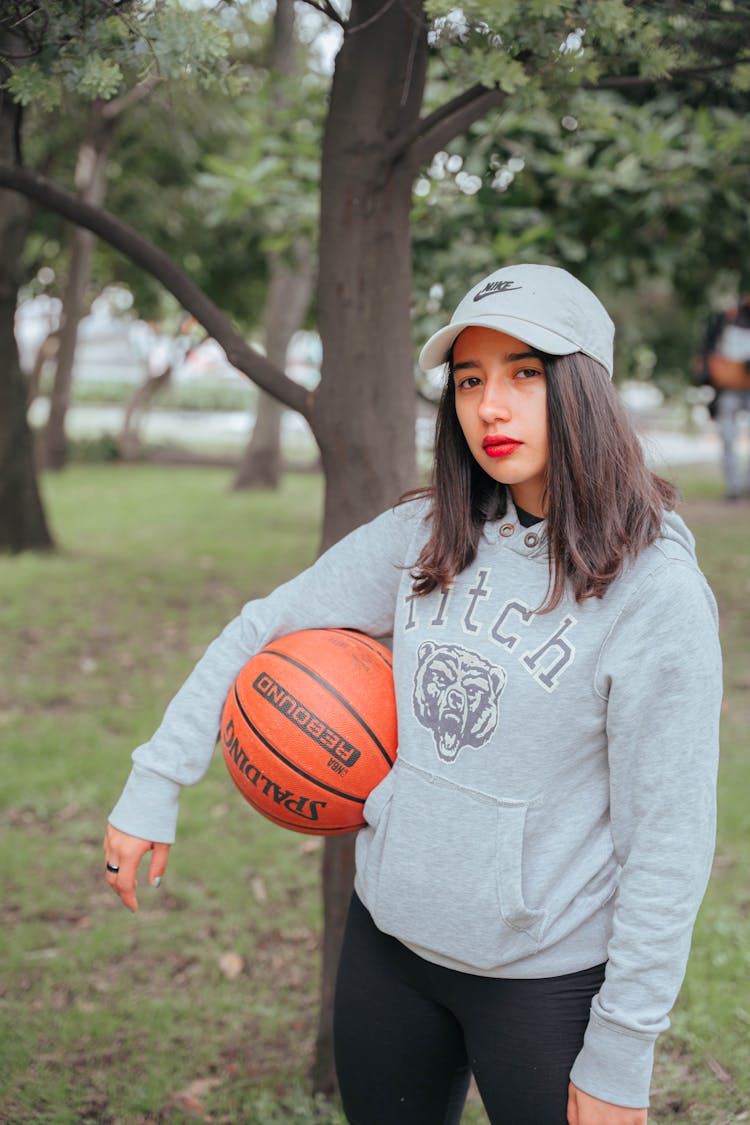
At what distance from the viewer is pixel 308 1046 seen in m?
3.35

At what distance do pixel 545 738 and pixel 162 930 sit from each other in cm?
268

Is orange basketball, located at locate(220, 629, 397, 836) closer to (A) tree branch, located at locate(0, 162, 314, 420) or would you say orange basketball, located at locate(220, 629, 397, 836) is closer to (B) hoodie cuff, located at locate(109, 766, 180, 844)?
(B) hoodie cuff, located at locate(109, 766, 180, 844)

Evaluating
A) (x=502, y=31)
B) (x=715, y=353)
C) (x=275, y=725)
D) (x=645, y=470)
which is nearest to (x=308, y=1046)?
(x=275, y=725)

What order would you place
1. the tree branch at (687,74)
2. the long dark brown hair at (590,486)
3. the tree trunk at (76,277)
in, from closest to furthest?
1. the long dark brown hair at (590,486)
2. the tree branch at (687,74)
3. the tree trunk at (76,277)

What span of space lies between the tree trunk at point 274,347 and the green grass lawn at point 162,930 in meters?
7.05

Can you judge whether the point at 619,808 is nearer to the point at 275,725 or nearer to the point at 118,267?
the point at 275,725

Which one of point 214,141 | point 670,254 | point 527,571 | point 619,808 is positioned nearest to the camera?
point 619,808

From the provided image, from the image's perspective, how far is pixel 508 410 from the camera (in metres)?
1.80

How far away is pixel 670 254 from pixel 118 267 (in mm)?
16280

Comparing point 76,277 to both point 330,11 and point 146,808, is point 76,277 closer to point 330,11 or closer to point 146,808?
point 330,11

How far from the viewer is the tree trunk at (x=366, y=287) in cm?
272

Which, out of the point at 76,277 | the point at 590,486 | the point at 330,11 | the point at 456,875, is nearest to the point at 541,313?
the point at 590,486

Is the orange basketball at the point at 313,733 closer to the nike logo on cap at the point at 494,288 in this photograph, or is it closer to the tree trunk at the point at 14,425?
the nike logo on cap at the point at 494,288

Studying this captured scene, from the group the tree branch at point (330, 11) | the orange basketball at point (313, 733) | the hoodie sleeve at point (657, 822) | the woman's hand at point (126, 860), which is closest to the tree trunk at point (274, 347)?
the tree branch at point (330, 11)
